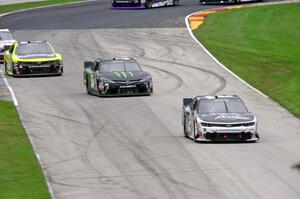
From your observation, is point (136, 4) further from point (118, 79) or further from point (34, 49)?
point (118, 79)

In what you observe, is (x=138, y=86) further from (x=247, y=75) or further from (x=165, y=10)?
(x=165, y=10)

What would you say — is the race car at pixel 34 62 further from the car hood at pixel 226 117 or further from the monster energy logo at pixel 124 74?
the car hood at pixel 226 117

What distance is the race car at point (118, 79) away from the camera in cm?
3641

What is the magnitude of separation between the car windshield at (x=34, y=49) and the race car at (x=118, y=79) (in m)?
5.78

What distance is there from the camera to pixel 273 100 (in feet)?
118

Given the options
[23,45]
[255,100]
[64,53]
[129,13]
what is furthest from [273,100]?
[129,13]

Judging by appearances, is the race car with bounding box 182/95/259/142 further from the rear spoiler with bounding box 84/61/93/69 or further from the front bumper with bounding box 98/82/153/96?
the rear spoiler with bounding box 84/61/93/69

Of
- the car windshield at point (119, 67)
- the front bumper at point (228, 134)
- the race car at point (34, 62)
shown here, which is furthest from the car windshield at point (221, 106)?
the race car at point (34, 62)

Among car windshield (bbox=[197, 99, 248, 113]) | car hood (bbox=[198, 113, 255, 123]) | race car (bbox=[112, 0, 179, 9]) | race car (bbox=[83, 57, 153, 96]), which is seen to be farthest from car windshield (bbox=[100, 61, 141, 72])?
race car (bbox=[112, 0, 179, 9])

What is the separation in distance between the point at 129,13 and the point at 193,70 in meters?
23.0

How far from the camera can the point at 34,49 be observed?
43.4 m

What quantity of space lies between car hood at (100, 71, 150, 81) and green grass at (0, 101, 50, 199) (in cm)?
586

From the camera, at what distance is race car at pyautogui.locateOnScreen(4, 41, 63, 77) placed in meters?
42.7

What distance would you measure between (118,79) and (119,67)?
1.10 metres
